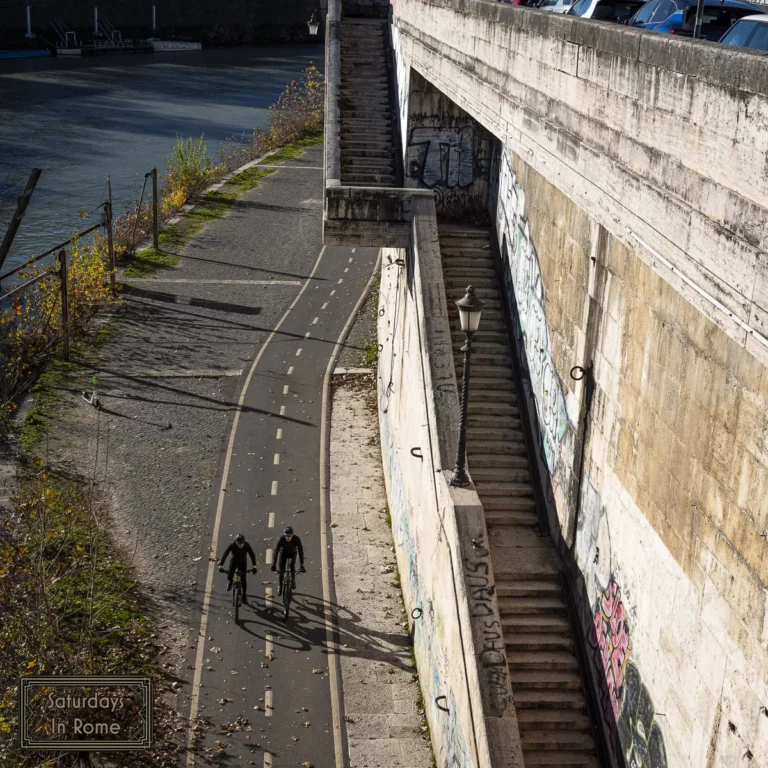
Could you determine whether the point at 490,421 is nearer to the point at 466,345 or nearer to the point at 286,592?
the point at 466,345

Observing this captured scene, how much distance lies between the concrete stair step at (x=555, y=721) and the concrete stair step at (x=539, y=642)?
34.7 inches

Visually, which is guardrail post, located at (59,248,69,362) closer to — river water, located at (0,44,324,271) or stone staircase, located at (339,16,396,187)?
stone staircase, located at (339,16,396,187)

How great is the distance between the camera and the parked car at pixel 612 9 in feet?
65.5

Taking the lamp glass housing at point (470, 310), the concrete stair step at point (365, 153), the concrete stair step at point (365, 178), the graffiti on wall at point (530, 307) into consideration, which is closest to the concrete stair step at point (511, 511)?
the graffiti on wall at point (530, 307)

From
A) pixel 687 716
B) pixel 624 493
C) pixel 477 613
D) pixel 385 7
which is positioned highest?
pixel 385 7

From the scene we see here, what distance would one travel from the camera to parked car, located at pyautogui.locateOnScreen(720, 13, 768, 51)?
13.5m

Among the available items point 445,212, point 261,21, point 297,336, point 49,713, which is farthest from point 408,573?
point 261,21

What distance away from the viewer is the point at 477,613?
43.1ft

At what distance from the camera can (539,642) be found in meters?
13.5

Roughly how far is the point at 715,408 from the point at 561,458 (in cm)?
498

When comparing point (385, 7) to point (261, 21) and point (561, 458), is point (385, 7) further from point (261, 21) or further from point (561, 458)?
point (261, 21)

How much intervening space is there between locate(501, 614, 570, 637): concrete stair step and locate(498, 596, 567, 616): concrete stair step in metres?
0.08

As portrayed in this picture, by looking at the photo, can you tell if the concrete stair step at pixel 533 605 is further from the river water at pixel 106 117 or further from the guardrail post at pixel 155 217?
the river water at pixel 106 117

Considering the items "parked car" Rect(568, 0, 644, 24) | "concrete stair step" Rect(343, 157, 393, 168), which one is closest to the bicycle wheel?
"parked car" Rect(568, 0, 644, 24)
